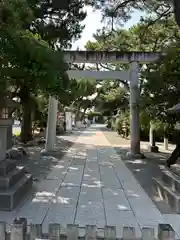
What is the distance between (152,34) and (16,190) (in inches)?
521

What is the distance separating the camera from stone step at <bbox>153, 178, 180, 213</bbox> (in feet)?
19.2

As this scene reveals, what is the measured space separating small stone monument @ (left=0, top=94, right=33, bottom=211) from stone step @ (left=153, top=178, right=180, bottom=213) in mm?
2806

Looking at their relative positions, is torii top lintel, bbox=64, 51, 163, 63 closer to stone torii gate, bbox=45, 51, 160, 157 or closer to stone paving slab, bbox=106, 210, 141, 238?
stone torii gate, bbox=45, 51, 160, 157

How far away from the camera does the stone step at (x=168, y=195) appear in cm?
586

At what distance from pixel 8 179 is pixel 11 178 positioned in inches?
8.8

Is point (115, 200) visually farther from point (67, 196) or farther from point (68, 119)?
point (68, 119)

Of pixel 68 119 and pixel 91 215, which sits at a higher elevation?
Answer: pixel 68 119

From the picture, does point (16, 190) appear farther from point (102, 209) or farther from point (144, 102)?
point (144, 102)

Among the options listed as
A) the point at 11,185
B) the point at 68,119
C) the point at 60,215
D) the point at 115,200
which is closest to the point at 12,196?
the point at 11,185

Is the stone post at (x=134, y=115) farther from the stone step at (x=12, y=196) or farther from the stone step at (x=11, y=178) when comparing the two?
the stone step at (x=12, y=196)

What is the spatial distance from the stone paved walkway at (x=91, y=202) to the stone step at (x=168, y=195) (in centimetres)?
29

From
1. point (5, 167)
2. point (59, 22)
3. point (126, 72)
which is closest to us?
point (5, 167)

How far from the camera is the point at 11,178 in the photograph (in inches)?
250

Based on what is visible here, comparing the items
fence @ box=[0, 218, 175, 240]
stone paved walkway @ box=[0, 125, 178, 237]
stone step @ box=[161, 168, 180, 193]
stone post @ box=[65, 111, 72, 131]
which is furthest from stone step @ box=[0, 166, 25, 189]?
stone post @ box=[65, 111, 72, 131]
